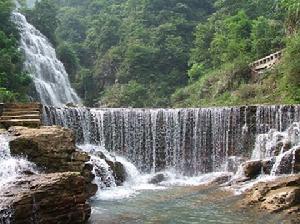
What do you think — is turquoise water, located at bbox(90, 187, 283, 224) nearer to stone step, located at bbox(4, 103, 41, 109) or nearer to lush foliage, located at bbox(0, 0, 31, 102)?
stone step, located at bbox(4, 103, 41, 109)

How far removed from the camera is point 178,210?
14203 millimetres

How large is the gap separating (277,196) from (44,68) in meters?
23.4

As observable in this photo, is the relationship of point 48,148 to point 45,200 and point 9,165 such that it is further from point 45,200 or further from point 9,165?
point 45,200

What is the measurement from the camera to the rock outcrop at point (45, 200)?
36.7 ft

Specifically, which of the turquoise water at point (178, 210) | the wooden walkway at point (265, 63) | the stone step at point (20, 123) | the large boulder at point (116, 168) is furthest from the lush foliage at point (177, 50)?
the stone step at point (20, 123)

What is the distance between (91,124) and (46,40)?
18.5 m

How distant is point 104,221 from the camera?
1294 centimetres

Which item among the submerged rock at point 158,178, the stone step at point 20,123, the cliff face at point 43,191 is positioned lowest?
the submerged rock at point 158,178

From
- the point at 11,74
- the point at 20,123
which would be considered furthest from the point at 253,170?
the point at 11,74

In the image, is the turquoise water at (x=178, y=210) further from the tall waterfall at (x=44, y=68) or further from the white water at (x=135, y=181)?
the tall waterfall at (x=44, y=68)

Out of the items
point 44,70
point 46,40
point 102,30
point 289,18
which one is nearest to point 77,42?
point 102,30

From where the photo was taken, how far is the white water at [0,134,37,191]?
45.5 feet

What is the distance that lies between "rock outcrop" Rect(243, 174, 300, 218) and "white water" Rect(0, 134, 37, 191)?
6506mm

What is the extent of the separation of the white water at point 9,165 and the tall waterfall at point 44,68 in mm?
16781
